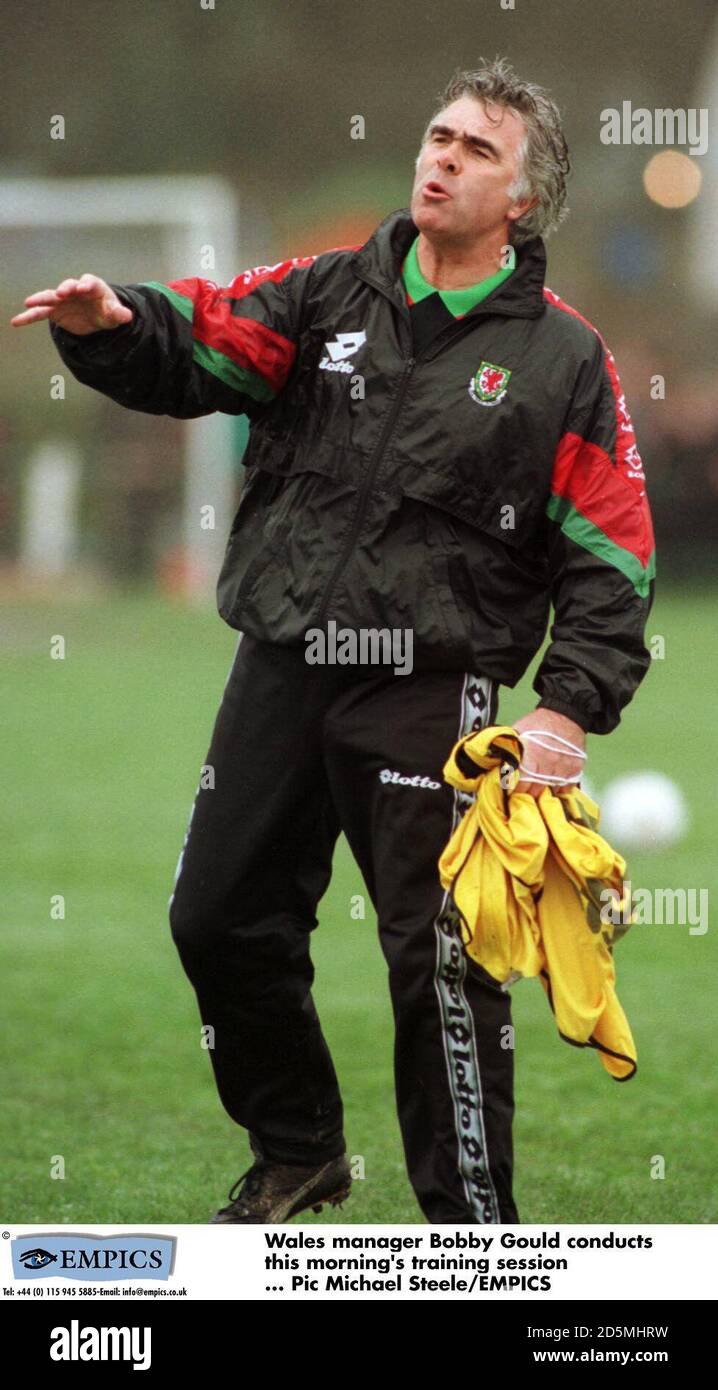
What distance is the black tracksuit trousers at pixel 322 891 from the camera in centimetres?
356

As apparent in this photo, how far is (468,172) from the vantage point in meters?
3.57

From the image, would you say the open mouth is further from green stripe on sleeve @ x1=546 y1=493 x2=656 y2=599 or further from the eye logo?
the eye logo

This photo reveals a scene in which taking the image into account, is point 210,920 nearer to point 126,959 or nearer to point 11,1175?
point 11,1175

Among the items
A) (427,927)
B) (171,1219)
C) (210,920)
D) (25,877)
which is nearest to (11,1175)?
(171,1219)

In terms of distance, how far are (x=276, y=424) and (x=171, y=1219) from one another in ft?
5.57

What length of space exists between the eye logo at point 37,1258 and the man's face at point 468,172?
1.98 metres

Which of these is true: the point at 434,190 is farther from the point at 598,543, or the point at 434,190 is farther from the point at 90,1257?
the point at 90,1257

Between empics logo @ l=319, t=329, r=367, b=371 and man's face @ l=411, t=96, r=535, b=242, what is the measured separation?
0.77ft

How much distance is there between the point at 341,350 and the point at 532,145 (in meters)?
0.53

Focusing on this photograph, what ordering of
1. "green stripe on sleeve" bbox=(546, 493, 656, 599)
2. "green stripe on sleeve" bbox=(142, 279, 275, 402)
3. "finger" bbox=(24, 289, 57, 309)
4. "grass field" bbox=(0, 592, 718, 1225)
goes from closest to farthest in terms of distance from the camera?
"finger" bbox=(24, 289, 57, 309) < "green stripe on sleeve" bbox=(546, 493, 656, 599) < "green stripe on sleeve" bbox=(142, 279, 275, 402) < "grass field" bbox=(0, 592, 718, 1225)

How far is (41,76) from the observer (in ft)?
89.0

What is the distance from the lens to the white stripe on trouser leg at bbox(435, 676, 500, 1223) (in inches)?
139

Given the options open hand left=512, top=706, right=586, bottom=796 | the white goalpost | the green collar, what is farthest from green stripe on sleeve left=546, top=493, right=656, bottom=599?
the white goalpost

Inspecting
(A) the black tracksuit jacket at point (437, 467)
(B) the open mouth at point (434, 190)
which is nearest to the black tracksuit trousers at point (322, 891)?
(A) the black tracksuit jacket at point (437, 467)
